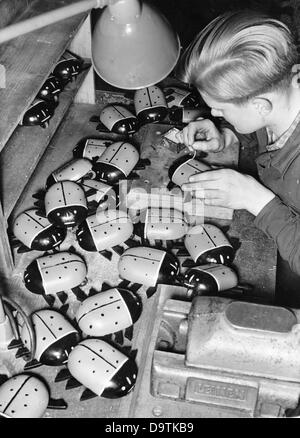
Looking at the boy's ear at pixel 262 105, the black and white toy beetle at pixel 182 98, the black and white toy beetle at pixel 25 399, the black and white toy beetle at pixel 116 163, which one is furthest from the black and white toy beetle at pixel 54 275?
the black and white toy beetle at pixel 182 98

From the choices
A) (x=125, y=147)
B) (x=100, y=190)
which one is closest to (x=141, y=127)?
(x=125, y=147)

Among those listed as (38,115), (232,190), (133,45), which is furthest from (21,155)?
(133,45)

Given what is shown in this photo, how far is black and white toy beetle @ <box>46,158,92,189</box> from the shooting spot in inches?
88.7

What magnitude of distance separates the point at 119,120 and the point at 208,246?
826 mm

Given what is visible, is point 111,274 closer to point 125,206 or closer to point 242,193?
point 125,206

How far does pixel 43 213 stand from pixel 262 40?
1105 millimetres

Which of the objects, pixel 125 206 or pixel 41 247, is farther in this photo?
pixel 125 206

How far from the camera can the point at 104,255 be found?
207 cm

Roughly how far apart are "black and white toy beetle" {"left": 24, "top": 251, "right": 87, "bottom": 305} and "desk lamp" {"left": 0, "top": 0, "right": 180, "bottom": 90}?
775 millimetres

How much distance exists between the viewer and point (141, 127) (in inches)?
104

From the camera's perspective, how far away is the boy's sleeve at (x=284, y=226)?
66.7 inches

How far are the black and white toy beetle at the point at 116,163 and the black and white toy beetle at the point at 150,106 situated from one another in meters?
0.27

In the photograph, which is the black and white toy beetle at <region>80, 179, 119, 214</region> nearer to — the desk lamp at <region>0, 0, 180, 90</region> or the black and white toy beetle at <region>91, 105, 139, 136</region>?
the black and white toy beetle at <region>91, 105, 139, 136</region>

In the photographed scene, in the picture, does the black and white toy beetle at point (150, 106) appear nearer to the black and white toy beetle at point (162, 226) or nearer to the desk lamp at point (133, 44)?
the black and white toy beetle at point (162, 226)
